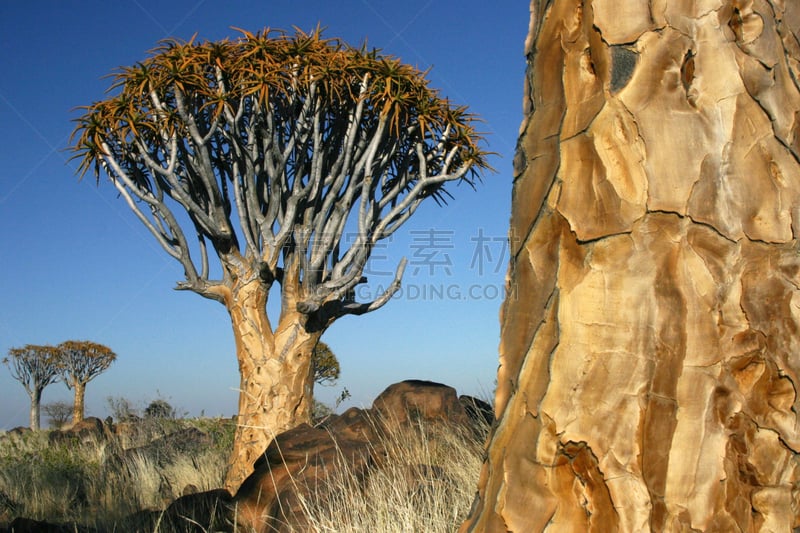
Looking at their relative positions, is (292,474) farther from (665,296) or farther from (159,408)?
(159,408)

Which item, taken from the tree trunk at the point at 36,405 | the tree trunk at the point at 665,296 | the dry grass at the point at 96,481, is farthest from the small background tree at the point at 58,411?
the tree trunk at the point at 665,296

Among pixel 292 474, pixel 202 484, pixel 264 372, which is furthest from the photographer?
pixel 202 484

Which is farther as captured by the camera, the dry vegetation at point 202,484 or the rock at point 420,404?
the rock at point 420,404

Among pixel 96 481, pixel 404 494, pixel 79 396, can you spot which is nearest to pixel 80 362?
pixel 79 396

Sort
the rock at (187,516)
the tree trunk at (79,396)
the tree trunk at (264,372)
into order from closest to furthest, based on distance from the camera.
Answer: the rock at (187,516) → the tree trunk at (264,372) → the tree trunk at (79,396)

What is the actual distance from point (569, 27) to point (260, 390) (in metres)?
5.77

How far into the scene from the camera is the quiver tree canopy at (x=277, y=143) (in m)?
6.98

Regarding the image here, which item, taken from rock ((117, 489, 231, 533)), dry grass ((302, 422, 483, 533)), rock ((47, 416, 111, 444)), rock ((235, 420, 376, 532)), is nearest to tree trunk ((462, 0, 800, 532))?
dry grass ((302, 422, 483, 533))

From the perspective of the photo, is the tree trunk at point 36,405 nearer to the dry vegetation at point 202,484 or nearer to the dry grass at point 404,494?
the dry vegetation at point 202,484

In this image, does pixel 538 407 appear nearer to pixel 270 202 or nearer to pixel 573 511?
pixel 573 511

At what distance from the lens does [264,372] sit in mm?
6926

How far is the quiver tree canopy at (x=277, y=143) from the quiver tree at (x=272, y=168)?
2cm

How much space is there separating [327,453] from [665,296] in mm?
3598

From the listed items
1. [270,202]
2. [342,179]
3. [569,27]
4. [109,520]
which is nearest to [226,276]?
[270,202]
